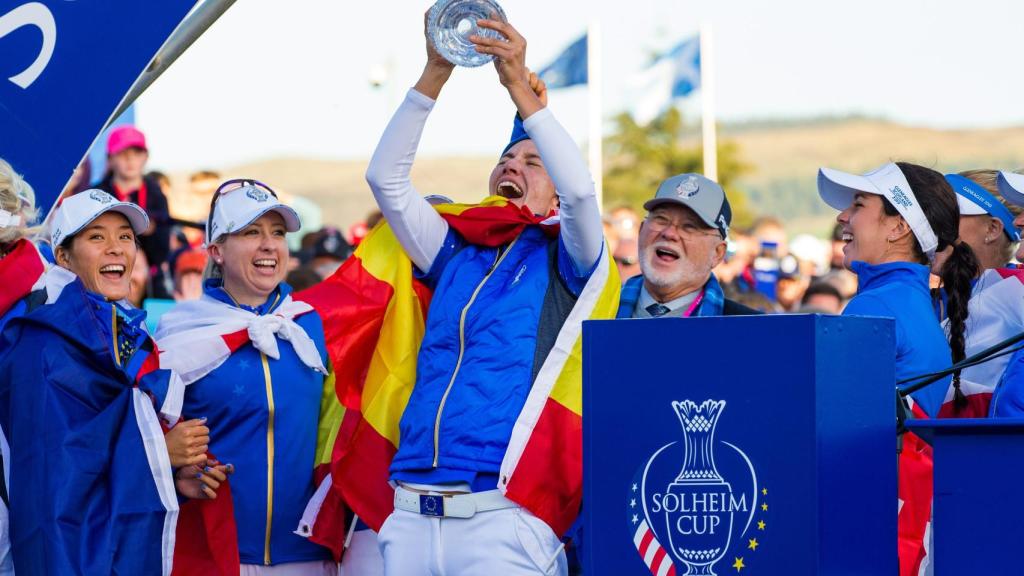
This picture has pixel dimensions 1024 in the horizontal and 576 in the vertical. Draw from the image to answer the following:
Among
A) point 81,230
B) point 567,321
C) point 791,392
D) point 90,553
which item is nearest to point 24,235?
point 81,230

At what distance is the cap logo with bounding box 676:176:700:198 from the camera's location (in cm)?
500

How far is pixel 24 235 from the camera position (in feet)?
15.9

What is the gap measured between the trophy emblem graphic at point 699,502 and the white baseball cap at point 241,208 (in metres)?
2.49

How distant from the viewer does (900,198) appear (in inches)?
195

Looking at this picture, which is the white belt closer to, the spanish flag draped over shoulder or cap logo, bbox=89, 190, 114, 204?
the spanish flag draped over shoulder

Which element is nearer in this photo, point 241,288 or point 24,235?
point 24,235

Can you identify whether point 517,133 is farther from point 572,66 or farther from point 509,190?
point 572,66

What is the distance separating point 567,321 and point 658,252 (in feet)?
1.87

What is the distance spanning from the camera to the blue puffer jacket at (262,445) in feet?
16.4

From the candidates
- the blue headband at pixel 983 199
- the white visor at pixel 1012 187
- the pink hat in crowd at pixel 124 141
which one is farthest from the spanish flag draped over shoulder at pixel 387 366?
the pink hat in crowd at pixel 124 141

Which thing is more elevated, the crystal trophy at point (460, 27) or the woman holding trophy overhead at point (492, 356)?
the crystal trophy at point (460, 27)

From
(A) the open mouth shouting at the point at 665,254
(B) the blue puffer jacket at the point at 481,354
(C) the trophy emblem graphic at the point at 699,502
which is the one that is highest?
(A) the open mouth shouting at the point at 665,254

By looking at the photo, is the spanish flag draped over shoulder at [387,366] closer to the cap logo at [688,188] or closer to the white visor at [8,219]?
the cap logo at [688,188]

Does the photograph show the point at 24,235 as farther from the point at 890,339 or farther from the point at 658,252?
the point at 890,339
